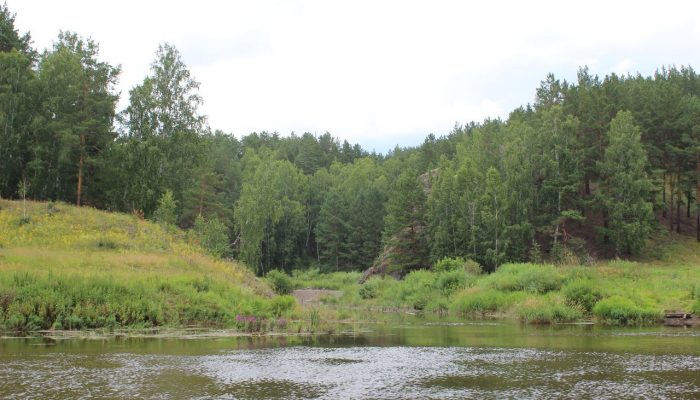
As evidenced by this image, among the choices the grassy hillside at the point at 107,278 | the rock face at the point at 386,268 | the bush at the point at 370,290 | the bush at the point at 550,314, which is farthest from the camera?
the rock face at the point at 386,268

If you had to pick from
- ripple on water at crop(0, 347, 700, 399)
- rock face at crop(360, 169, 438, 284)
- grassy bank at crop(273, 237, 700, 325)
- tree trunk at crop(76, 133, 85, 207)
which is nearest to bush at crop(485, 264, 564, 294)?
grassy bank at crop(273, 237, 700, 325)

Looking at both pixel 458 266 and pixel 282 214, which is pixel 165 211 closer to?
pixel 458 266

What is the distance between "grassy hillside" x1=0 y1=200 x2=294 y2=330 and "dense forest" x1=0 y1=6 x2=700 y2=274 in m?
4.95

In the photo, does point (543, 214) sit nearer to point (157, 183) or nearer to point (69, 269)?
point (157, 183)

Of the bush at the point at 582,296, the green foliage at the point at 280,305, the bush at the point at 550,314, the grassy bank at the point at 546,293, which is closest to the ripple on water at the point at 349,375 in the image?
the green foliage at the point at 280,305

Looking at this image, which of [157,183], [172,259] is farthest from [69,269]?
[157,183]

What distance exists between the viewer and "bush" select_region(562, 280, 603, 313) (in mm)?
44281

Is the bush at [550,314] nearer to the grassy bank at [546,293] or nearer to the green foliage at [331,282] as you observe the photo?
the grassy bank at [546,293]

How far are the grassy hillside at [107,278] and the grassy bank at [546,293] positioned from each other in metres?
10.8

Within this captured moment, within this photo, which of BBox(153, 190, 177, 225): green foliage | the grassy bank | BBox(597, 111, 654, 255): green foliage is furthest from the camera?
BBox(597, 111, 654, 255): green foliage

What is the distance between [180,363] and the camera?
20203mm

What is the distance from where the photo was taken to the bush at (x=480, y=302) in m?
50.4

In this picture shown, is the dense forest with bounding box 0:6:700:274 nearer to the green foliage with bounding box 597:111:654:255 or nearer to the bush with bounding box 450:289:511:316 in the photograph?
the green foliage with bounding box 597:111:654:255

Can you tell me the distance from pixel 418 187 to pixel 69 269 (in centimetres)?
6713
